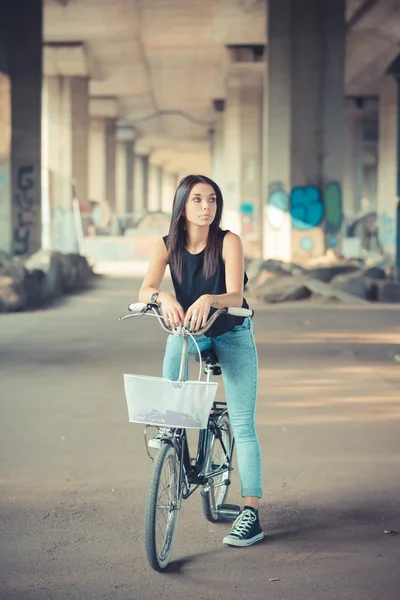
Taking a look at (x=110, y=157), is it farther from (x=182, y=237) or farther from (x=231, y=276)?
(x=231, y=276)

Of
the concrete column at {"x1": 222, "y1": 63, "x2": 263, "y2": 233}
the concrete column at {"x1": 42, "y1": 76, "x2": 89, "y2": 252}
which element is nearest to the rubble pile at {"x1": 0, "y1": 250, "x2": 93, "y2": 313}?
the concrete column at {"x1": 42, "y1": 76, "x2": 89, "y2": 252}

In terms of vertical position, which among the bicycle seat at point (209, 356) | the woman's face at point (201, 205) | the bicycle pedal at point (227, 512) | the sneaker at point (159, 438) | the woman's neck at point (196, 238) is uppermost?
the woman's face at point (201, 205)

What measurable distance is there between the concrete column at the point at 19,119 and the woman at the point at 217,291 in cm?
2262

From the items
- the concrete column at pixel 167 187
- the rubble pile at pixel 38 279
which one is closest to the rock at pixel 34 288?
the rubble pile at pixel 38 279

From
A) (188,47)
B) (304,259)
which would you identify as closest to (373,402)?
(304,259)

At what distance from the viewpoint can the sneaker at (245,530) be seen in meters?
4.75

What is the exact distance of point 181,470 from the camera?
15.2 feet

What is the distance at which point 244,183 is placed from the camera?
145 ft

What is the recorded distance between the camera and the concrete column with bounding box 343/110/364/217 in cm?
5631

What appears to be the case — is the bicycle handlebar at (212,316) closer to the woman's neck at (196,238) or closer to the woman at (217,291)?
the woman at (217,291)

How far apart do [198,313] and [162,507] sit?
0.88 m

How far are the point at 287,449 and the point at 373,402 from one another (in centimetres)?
206

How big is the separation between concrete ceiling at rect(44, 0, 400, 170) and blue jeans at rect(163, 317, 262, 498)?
27.3m

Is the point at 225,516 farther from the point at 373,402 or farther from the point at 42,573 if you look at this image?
the point at 373,402
